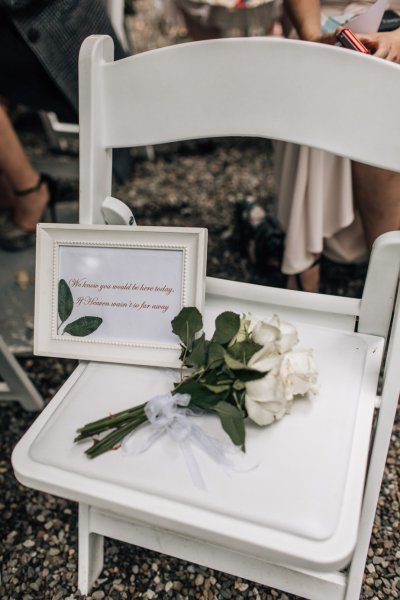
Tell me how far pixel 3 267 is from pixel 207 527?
1.65 metres

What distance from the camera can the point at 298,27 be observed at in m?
1.40

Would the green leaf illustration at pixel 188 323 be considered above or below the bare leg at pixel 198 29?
below

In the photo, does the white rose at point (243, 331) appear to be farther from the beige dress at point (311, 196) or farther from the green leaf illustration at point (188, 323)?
the beige dress at point (311, 196)

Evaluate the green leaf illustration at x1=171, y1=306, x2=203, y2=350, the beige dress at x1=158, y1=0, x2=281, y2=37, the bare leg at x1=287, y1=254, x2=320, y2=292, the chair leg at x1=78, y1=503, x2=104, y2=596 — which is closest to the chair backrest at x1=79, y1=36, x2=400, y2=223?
the green leaf illustration at x1=171, y1=306, x2=203, y2=350

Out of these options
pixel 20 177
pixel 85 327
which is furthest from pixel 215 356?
pixel 20 177

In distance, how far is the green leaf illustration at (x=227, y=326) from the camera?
0.92 m

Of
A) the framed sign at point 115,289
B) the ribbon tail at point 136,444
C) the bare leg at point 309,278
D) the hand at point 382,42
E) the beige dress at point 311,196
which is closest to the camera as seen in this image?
the ribbon tail at point 136,444

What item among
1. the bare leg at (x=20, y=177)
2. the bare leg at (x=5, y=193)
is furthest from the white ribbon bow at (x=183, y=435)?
the bare leg at (x=5, y=193)

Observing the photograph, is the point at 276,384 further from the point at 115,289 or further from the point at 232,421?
the point at 115,289

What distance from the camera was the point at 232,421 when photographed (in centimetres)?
86

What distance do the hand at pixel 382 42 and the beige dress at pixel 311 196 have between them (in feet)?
1.33

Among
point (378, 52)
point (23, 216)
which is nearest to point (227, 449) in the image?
point (378, 52)

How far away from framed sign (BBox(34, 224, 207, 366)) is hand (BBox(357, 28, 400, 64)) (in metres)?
0.50

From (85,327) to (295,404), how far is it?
38 centimetres
